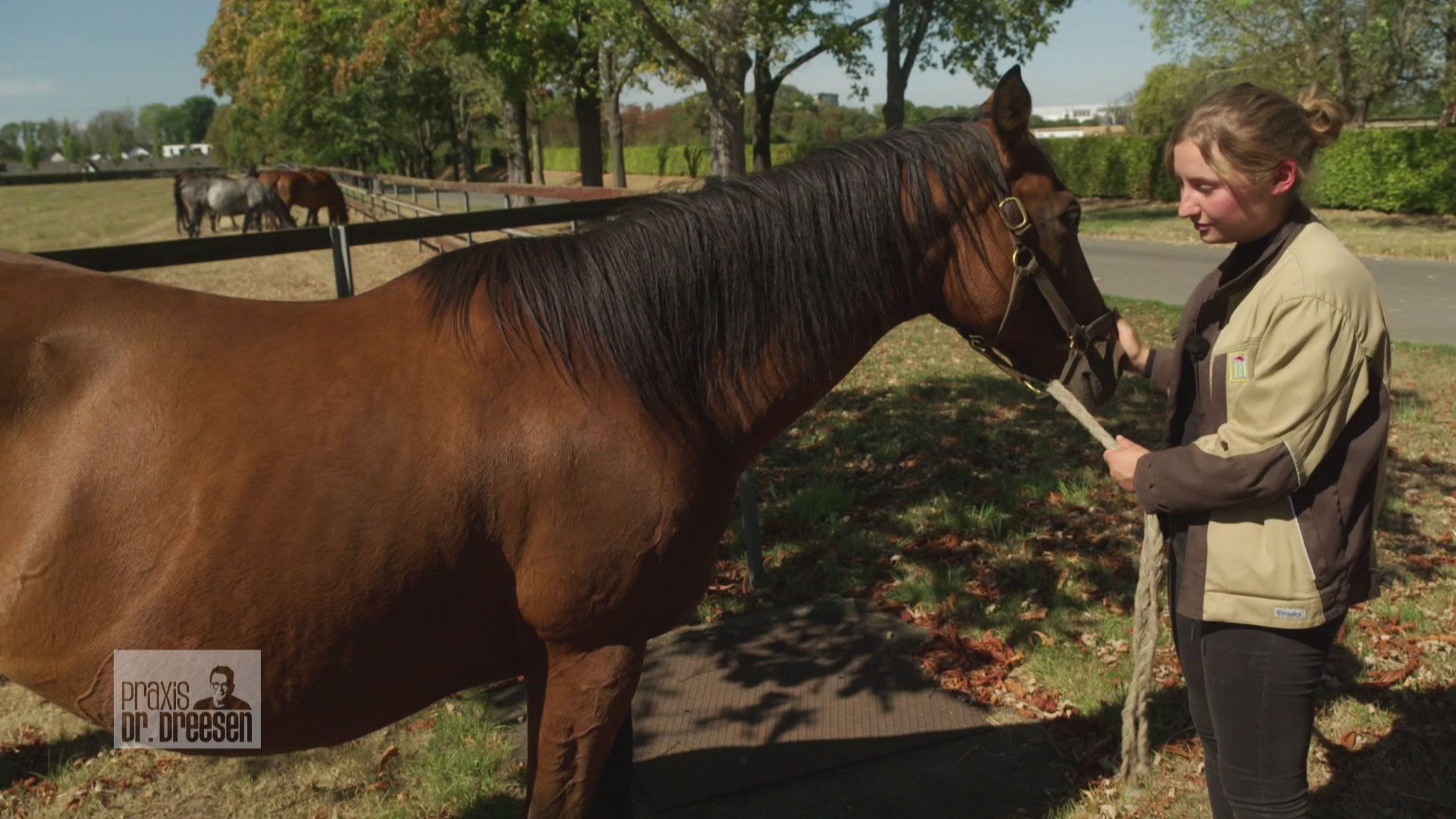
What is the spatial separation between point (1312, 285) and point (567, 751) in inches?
74.8

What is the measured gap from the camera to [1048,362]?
2514mm

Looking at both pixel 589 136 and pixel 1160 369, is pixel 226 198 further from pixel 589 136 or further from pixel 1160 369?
pixel 1160 369

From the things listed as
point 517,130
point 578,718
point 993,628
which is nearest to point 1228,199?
point 578,718

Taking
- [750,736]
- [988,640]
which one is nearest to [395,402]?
[750,736]

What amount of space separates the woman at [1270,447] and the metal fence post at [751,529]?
8.67ft

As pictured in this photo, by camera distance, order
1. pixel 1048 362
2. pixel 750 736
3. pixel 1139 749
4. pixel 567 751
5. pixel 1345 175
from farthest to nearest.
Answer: pixel 1345 175 → pixel 750 736 → pixel 1139 749 → pixel 1048 362 → pixel 567 751

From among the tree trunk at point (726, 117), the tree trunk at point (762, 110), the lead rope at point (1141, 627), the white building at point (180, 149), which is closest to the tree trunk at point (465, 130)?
the tree trunk at point (762, 110)

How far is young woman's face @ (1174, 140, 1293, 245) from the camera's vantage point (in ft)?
6.34

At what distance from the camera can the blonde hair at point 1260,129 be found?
1.88 meters

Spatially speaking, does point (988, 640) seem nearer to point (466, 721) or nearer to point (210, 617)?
point (466, 721)

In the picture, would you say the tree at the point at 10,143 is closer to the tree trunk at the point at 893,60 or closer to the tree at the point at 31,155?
the tree at the point at 31,155

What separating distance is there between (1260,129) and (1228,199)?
0.15 m

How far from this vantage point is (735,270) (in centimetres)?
229

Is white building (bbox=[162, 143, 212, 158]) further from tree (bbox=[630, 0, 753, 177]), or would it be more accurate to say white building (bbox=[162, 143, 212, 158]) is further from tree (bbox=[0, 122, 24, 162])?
tree (bbox=[630, 0, 753, 177])
